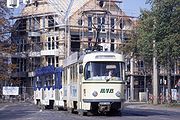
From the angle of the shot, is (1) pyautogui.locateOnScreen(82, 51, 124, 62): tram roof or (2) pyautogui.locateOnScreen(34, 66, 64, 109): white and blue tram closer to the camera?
(1) pyautogui.locateOnScreen(82, 51, 124, 62): tram roof

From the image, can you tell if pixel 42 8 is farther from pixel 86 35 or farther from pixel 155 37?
pixel 155 37

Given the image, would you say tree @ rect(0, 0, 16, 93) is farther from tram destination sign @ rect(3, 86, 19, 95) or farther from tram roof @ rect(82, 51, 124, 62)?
tram destination sign @ rect(3, 86, 19, 95)

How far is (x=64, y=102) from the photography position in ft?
122

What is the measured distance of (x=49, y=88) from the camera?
142ft

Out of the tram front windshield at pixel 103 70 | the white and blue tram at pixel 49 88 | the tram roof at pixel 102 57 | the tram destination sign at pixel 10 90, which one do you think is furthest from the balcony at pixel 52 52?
the tram front windshield at pixel 103 70

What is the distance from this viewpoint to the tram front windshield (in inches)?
1150

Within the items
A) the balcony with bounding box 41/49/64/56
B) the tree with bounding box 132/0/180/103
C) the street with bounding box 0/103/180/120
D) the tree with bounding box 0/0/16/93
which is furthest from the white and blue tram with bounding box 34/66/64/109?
the balcony with bounding box 41/49/64/56

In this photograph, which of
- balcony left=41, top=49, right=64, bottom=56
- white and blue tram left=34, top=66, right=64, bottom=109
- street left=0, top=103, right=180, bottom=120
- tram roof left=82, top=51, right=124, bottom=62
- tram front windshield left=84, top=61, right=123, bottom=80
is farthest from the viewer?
balcony left=41, top=49, right=64, bottom=56

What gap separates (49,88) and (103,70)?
14450 millimetres

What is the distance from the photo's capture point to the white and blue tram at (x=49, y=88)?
130ft

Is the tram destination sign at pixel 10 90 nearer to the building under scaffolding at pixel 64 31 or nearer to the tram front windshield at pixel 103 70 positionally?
the building under scaffolding at pixel 64 31

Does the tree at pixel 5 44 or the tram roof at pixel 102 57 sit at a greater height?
the tree at pixel 5 44

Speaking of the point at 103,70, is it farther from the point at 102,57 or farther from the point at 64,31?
the point at 64,31

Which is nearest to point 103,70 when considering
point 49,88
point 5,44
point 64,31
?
point 49,88
